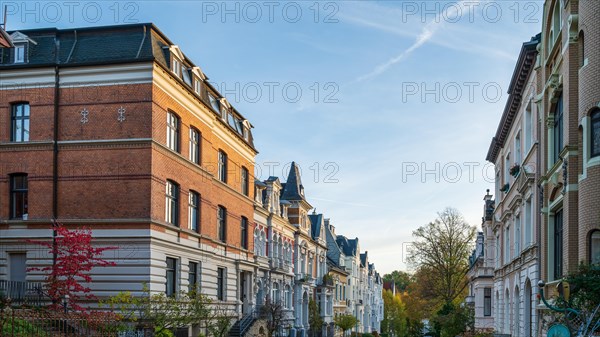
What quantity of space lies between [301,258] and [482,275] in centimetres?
1594

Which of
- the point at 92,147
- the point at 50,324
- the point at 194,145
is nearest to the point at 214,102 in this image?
the point at 194,145

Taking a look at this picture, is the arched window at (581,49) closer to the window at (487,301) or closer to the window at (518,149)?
the window at (518,149)

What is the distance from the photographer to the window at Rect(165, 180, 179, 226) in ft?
95.9

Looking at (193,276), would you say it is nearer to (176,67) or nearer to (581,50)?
(176,67)

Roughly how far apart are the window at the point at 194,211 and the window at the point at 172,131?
309 centimetres

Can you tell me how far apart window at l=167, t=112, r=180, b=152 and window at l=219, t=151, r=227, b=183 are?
23.3 ft

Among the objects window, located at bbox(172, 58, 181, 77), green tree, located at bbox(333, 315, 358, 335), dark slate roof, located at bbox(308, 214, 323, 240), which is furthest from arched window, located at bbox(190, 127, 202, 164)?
green tree, located at bbox(333, 315, 358, 335)

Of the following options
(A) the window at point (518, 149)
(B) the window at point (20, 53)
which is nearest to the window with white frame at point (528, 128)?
(A) the window at point (518, 149)

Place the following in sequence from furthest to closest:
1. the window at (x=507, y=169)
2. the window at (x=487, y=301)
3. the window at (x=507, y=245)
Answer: the window at (x=487, y=301) < the window at (x=507, y=169) < the window at (x=507, y=245)

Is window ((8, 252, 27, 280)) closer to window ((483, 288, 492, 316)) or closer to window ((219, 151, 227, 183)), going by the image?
window ((219, 151, 227, 183))

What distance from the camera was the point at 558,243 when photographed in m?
22.3

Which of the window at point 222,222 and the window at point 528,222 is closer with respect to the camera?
the window at point 528,222

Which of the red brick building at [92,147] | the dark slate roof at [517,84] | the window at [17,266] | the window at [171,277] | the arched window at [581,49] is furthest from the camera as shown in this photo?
the window at [171,277]

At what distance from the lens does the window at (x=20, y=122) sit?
2783cm
